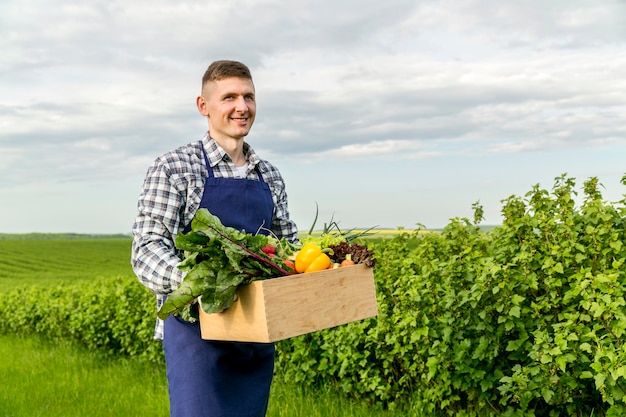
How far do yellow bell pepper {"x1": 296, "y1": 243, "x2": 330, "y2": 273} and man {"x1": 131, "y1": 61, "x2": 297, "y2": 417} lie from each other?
22.6 inches

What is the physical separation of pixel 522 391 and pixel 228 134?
7.55 ft

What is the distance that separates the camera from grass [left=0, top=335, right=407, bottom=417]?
18.4ft

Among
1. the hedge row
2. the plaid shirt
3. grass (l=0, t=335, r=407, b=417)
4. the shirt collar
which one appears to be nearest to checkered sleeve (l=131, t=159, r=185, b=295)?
the plaid shirt

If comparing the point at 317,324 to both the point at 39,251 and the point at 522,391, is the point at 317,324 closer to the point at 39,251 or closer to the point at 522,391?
the point at 522,391

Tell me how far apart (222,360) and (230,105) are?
48.9 inches

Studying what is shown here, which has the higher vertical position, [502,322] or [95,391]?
[502,322]

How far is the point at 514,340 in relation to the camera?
4410mm

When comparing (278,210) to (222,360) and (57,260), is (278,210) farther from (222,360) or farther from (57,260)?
(57,260)

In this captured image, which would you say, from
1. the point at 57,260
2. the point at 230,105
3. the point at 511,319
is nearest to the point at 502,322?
the point at 511,319

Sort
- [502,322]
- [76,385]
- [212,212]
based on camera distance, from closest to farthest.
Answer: [212,212] < [502,322] < [76,385]

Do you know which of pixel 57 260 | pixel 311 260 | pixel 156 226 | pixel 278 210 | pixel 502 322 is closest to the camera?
pixel 311 260

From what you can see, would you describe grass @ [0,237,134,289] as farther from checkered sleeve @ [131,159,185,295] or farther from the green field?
checkered sleeve @ [131,159,185,295]

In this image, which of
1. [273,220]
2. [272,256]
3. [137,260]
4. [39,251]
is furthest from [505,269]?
[39,251]

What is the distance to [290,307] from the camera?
287cm
